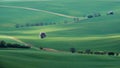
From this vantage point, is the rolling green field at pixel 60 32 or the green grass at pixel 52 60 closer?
the green grass at pixel 52 60

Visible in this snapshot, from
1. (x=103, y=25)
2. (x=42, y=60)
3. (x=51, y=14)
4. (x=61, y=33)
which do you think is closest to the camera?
(x=42, y=60)

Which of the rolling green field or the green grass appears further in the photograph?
the rolling green field

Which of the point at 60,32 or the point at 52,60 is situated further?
the point at 60,32

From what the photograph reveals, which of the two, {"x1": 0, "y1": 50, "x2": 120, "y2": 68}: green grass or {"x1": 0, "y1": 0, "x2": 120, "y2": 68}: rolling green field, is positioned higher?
{"x1": 0, "y1": 0, "x2": 120, "y2": 68}: rolling green field

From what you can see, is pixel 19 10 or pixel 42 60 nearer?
pixel 42 60

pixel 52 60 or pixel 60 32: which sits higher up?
pixel 60 32

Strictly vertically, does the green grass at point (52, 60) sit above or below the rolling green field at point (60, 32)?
below

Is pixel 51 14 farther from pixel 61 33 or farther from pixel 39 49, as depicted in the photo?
pixel 39 49

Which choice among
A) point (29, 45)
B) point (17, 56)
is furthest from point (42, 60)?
point (29, 45)
